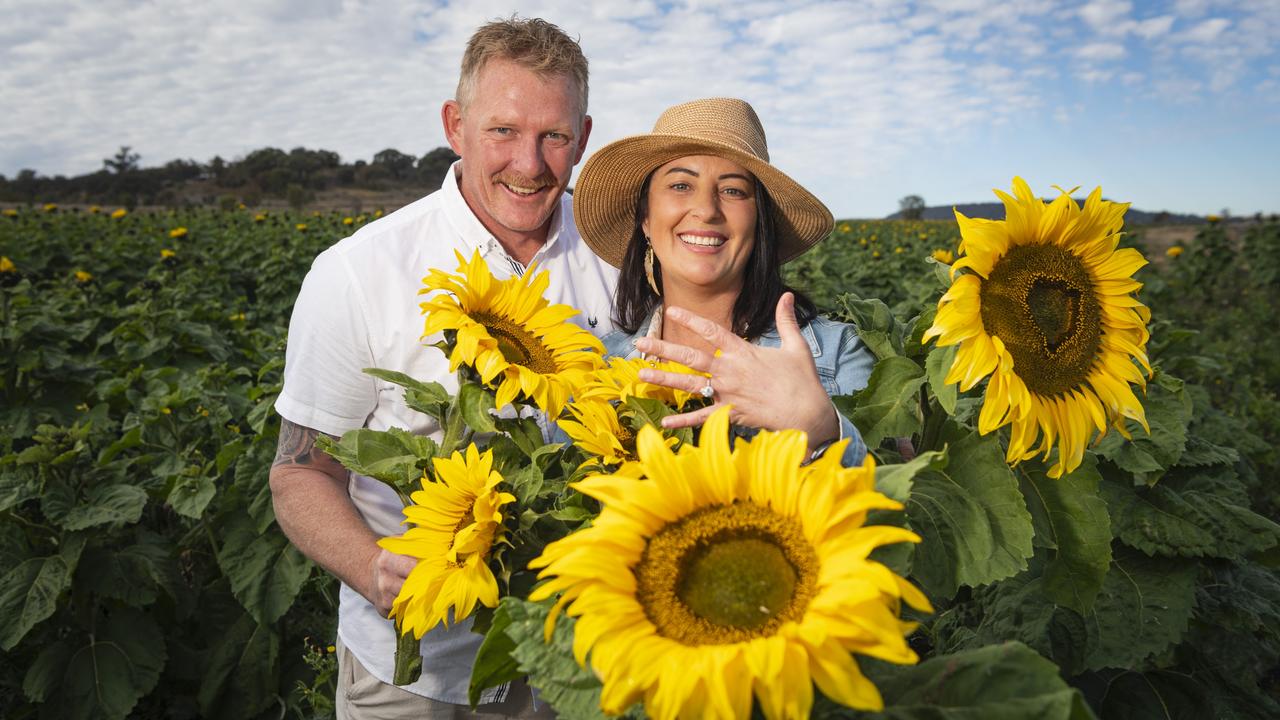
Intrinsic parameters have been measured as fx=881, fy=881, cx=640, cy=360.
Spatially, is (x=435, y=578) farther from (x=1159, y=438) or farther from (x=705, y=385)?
(x=1159, y=438)

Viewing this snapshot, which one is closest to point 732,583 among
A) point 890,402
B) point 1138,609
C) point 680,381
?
point 680,381

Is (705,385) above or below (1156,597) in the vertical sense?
above

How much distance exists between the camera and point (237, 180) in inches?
1591

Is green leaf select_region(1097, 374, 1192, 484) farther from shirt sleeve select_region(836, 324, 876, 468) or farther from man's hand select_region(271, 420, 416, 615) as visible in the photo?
man's hand select_region(271, 420, 416, 615)

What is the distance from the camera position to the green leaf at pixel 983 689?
898 millimetres

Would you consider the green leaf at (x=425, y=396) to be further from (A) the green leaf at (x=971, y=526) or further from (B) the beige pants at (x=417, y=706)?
(B) the beige pants at (x=417, y=706)

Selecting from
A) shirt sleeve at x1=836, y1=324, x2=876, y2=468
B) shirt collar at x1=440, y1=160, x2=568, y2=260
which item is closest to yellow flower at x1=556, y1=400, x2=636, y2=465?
shirt sleeve at x1=836, y1=324, x2=876, y2=468

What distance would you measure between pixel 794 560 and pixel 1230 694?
2.44 m

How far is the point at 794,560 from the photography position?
933mm

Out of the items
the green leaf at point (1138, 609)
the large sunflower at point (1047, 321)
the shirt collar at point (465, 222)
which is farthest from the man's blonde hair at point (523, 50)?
the green leaf at point (1138, 609)

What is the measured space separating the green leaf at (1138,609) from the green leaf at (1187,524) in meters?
0.06

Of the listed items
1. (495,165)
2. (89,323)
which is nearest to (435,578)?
(495,165)

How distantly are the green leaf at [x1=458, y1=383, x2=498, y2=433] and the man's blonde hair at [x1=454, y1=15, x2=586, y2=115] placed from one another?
1445 mm

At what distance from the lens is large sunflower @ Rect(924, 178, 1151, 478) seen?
1284 millimetres
